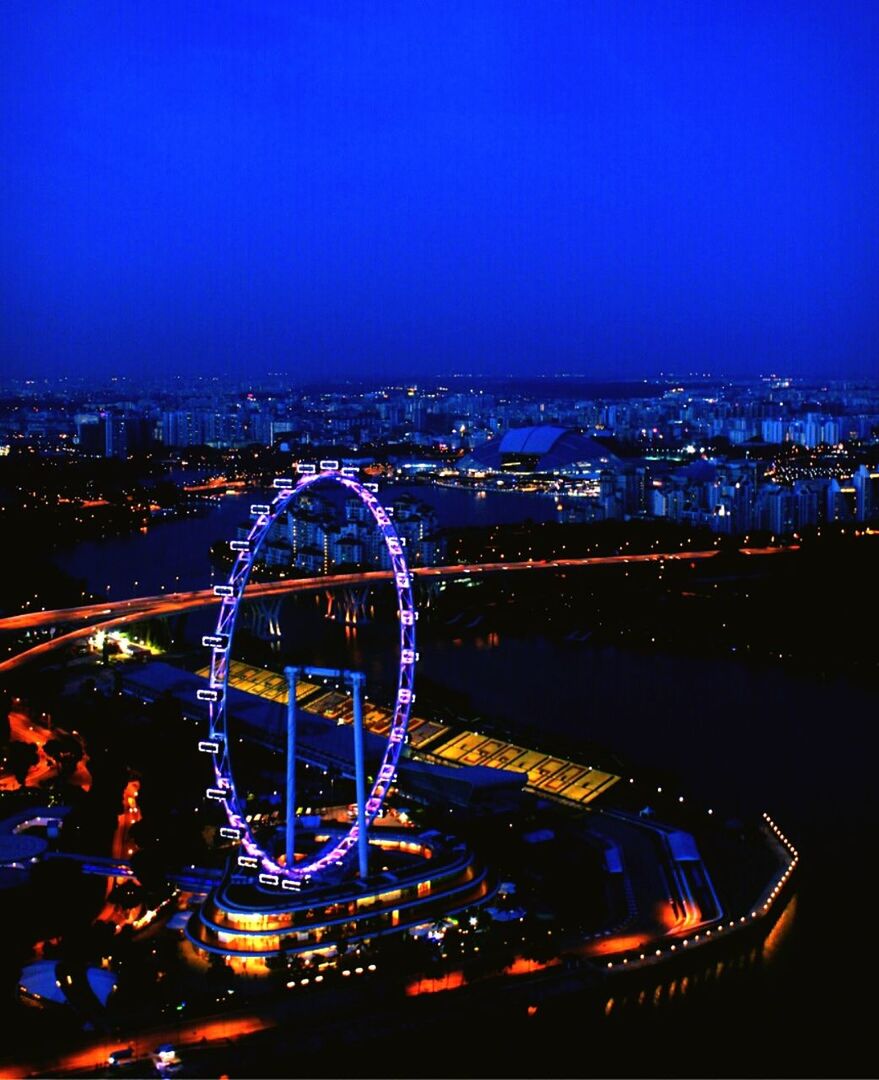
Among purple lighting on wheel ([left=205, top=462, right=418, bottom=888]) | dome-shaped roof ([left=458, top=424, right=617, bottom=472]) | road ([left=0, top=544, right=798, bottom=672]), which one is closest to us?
purple lighting on wheel ([left=205, top=462, right=418, bottom=888])

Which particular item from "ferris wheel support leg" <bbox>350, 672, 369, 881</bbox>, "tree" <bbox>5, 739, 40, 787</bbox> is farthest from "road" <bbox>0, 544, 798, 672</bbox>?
"ferris wheel support leg" <bbox>350, 672, 369, 881</bbox>

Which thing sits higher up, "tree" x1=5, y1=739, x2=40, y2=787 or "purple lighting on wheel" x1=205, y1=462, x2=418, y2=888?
"purple lighting on wheel" x1=205, y1=462, x2=418, y2=888

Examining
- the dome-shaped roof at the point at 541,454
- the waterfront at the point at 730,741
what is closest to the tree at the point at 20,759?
the waterfront at the point at 730,741

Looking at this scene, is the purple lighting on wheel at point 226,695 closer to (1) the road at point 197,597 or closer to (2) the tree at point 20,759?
(2) the tree at point 20,759

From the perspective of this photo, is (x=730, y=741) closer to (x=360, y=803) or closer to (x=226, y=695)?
(x=360, y=803)

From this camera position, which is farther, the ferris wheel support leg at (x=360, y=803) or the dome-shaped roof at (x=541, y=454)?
the dome-shaped roof at (x=541, y=454)

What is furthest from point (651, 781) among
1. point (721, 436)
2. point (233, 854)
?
point (721, 436)

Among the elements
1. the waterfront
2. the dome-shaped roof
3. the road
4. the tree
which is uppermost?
the dome-shaped roof

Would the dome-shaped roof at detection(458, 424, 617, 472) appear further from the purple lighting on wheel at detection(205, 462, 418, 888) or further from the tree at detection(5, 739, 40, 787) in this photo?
the purple lighting on wheel at detection(205, 462, 418, 888)
